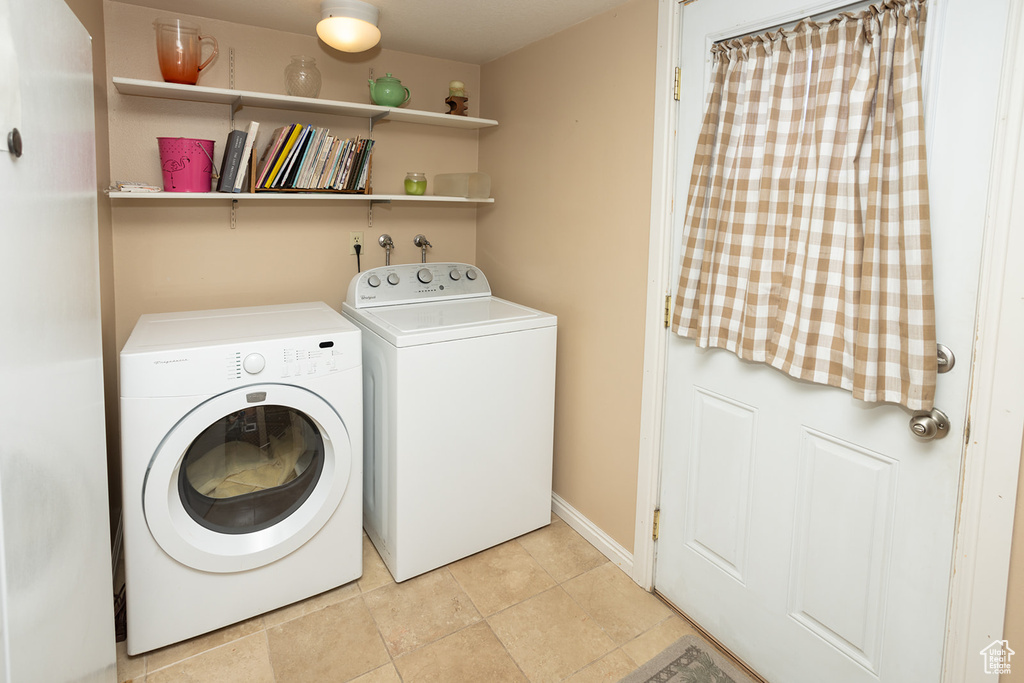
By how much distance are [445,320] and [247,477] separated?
872mm

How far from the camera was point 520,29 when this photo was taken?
2.41 metres

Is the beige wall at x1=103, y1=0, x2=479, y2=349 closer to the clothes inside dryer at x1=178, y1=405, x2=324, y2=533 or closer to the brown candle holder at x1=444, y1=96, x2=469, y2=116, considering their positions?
the brown candle holder at x1=444, y1=96, x2=469, y2=116

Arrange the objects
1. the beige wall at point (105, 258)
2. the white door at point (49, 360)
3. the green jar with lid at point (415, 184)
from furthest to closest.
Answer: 1. the green jar with lid at point (415, 184)
2. the beige wall at point (105, 258)
3. the white door at point (49, 360)

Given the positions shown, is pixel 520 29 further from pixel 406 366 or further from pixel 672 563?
pixel 672 563

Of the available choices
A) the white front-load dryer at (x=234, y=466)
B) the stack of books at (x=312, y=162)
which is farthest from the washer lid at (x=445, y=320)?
the stack of books at (x=312, y=162)

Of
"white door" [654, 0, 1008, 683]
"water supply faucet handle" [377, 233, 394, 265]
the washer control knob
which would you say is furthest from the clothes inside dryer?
"white door" [654, 0, 1008, 683]

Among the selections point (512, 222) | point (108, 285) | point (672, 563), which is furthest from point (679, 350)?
point (108, 285)

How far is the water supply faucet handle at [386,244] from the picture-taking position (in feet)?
9.28

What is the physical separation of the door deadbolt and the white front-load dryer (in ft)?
5.30

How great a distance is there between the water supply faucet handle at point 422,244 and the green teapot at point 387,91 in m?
0.61

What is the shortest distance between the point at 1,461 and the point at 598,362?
1884 millimetres

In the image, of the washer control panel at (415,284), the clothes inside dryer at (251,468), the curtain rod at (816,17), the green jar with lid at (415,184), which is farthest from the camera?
the green jar with lid at (415,184)

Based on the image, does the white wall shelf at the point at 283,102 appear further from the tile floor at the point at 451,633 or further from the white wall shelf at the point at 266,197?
the tile floor at the point at 451,633

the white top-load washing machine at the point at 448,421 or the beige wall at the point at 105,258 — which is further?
the white top-load washing machine at the point at 448,421
